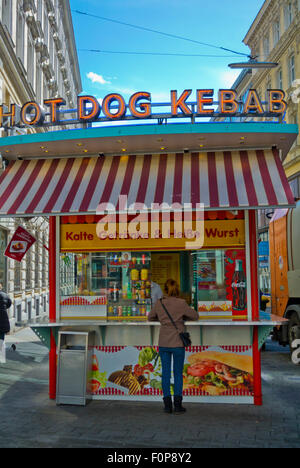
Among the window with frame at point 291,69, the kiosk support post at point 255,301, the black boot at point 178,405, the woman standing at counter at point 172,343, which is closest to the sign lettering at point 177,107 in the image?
the kiosk support post at point 255,301

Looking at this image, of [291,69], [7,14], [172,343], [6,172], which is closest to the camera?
[172,343]

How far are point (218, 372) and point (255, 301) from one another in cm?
125

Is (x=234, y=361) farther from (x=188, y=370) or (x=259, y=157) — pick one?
(x=259, y=157)

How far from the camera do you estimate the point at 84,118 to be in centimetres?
805

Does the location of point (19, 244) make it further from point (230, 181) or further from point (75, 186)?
point (230, 181)

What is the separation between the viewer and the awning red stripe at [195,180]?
6.82 meters

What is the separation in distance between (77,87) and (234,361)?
48147 millimetres

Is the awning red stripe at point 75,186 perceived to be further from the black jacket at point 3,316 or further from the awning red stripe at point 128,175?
the black jacket at point 3,316

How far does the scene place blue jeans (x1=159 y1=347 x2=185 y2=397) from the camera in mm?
6527

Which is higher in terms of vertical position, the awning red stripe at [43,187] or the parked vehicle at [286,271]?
the awning red stripe at [43,187]

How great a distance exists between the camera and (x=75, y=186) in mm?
7496

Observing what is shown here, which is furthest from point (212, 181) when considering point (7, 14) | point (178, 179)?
point (7, 14)

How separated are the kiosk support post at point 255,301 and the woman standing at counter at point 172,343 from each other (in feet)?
3.78
